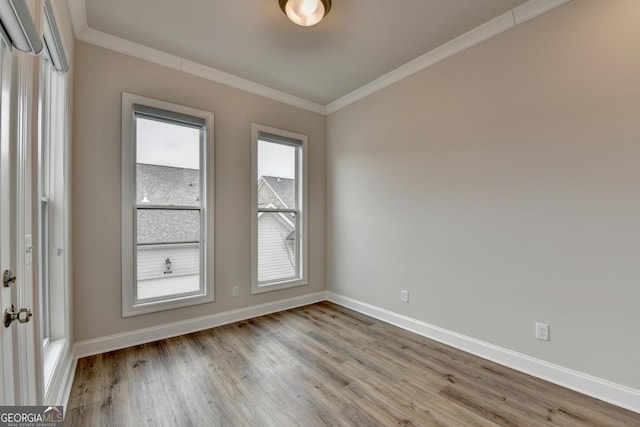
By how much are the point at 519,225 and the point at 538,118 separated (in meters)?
0.83

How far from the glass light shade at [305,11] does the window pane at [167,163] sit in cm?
163

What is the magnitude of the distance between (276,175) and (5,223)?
9.49ft

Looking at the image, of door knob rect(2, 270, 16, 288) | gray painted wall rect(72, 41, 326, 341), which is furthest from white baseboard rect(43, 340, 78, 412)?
door knob rect(2, 270, 16, 288)

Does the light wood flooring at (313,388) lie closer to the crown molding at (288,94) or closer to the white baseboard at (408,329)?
the white baseboard at (408,329)

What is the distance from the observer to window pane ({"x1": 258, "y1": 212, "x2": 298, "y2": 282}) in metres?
3.62

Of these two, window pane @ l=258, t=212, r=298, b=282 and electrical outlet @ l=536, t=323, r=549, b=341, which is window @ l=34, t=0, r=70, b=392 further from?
electrical outlet @ l=536, t=323, r=549, b=341

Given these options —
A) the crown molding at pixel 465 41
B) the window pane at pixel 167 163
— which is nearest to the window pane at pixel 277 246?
the window pane at pixel 167 163

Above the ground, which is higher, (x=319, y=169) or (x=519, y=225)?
(x=319, y=169)

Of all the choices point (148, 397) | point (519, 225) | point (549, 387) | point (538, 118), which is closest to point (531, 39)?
point (538, 118)

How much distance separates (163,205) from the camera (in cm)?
288

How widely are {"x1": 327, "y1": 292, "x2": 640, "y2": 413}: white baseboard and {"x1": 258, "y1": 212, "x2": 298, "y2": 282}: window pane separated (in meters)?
1.40

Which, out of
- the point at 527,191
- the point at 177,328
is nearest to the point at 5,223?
the point at 177,328

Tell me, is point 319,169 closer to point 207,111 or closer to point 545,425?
point 207,111

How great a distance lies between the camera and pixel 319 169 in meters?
4.12
